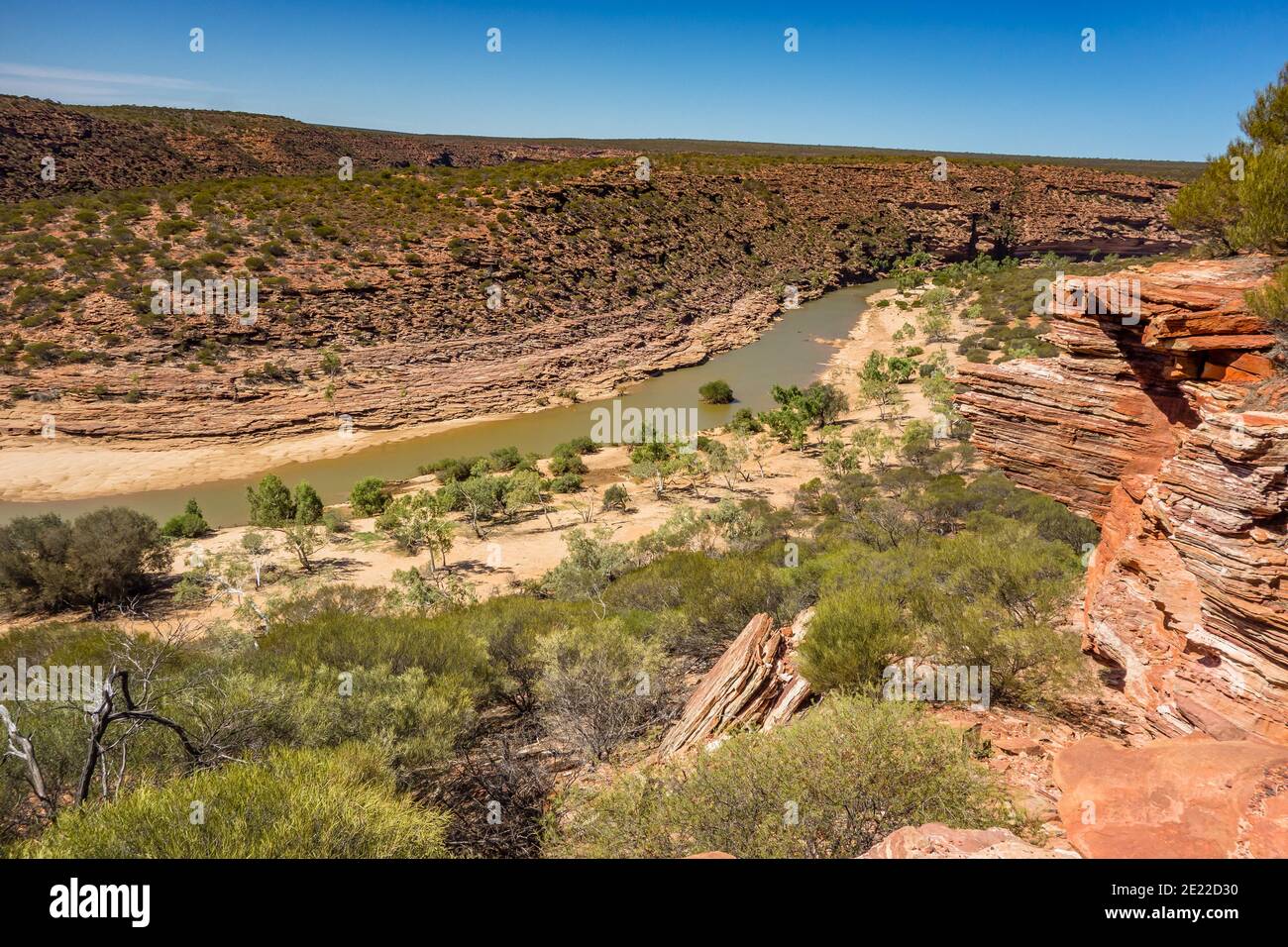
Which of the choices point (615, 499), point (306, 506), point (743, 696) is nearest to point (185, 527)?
point (306, 506)

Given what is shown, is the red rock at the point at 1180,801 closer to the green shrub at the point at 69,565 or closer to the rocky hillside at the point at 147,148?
the green shrub at the point at 69,565

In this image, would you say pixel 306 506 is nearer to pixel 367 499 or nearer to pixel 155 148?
pixel 367 499

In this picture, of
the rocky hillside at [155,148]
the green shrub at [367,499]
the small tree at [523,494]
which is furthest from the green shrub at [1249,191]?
the rocky hillside at [155,148]

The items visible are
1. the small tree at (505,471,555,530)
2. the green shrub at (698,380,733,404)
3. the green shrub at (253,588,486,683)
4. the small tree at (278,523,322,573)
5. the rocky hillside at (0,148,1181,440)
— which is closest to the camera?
the green shrub at (253,588,486,683)

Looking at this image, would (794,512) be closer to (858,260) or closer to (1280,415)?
(1280,415)

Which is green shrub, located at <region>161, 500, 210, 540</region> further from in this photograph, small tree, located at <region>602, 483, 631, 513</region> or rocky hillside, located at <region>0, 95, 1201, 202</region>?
rocky hillside, located at <region>0, 95, 1201, 202</region>

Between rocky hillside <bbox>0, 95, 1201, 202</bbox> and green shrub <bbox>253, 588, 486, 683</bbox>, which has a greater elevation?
rocky hillside <bbox>0, 95, 1201, 202</bbox>

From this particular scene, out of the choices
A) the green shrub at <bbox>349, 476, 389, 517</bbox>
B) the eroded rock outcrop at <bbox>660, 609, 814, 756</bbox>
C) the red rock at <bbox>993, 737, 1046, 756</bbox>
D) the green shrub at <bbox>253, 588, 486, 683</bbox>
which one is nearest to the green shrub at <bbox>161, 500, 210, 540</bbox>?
the green shrub at <bbox>349, 476, 389, 517</bbox>
